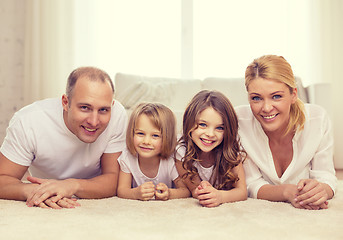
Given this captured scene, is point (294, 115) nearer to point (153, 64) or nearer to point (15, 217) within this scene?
point (15, 217)

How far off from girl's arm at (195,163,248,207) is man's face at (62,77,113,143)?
536 mm

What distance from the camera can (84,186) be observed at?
5.43ft

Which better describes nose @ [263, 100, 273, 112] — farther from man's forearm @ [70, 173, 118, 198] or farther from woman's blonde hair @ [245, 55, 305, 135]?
man's forearm @ [70, 173, 118, 198]

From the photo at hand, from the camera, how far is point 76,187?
5.34 feet

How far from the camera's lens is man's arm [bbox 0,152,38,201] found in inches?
62.7

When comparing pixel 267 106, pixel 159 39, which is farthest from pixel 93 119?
pixel 159 39

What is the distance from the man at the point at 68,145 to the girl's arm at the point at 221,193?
46 centimetres

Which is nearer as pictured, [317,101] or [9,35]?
[317,101]

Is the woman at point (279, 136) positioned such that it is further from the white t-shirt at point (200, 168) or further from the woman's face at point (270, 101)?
the white t-shirt at point (200, 168)

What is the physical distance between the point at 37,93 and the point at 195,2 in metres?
2.07

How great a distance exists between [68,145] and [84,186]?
25 cm

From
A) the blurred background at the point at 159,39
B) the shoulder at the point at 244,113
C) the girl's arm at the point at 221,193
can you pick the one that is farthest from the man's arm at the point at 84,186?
the blurred background at the point at 159,39

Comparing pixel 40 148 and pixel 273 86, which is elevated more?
pixel 273 86

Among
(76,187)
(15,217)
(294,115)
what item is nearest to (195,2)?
(294,115)
